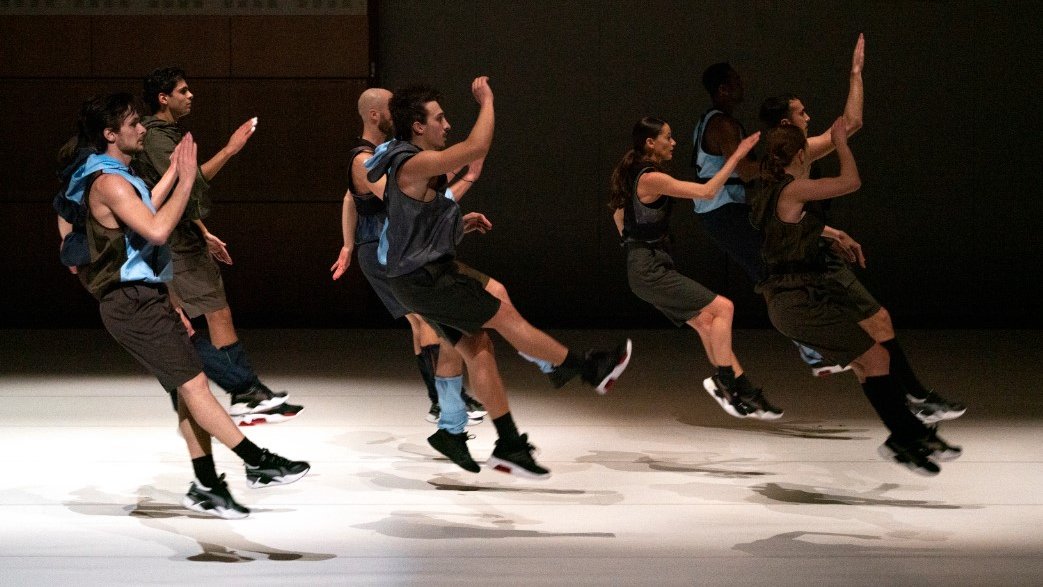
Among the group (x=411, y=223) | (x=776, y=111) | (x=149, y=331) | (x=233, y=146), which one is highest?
(x=776, y=111)

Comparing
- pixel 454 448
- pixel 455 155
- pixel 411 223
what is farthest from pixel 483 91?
pixel 454 448

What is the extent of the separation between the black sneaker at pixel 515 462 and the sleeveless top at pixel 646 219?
1.69 metres

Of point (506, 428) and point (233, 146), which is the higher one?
point (233, 146)

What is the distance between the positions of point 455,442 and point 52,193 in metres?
6.72

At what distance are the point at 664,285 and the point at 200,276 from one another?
2154 millimetres

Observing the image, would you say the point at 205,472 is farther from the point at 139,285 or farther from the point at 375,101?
the point at 375,101

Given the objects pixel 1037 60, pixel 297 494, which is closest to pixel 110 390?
pixel 297 494

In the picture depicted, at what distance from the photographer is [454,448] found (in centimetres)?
491

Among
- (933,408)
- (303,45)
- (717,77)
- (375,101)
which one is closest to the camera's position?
(933,408)

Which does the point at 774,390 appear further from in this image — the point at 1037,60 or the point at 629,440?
the point at 1037,60

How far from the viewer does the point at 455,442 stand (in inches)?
194

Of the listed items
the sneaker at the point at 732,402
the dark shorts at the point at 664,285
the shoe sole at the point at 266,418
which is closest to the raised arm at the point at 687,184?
the dark shorts at the point at 664,285

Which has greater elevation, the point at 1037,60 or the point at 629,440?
the point at 1037,60

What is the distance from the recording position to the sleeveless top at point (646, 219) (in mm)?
5875
